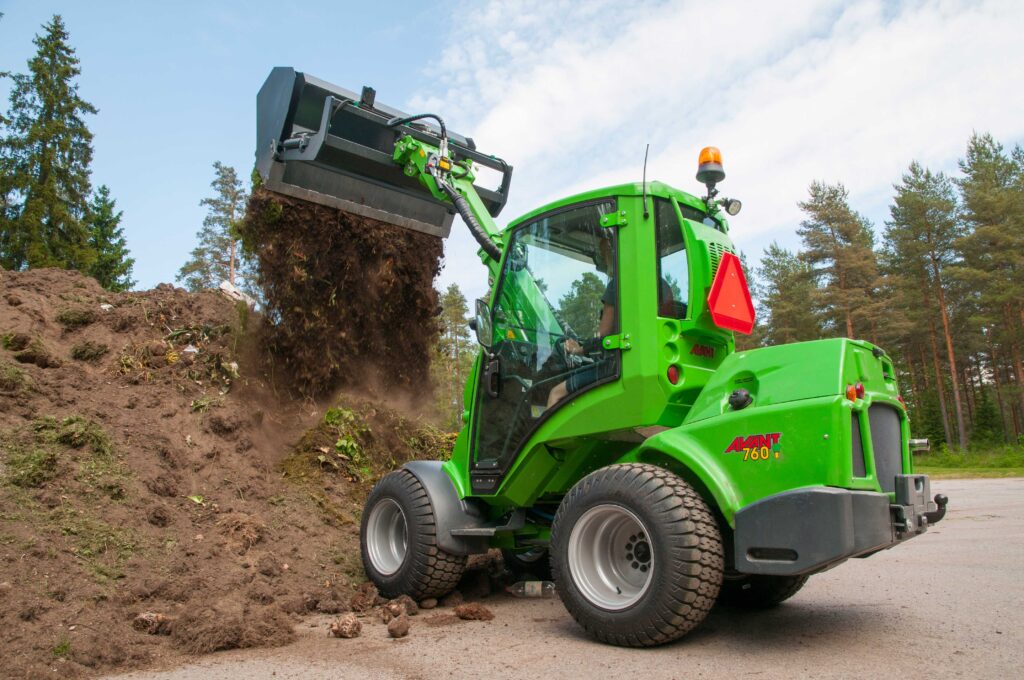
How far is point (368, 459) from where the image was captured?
303 inches

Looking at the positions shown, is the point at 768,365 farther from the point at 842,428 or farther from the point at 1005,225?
the point at 1005,225

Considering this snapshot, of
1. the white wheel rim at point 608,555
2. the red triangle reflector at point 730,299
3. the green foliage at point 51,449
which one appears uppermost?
the red triangle reflector at point 730,299

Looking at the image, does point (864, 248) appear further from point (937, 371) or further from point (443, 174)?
point (443, 174)

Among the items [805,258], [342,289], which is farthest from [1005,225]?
[342,289]

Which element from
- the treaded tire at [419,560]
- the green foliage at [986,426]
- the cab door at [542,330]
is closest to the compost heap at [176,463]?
the treaded tire at [419,560]

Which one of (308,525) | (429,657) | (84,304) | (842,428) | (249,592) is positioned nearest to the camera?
(842,428)

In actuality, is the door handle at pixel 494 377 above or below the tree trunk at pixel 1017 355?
below

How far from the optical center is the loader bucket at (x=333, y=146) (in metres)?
6.55

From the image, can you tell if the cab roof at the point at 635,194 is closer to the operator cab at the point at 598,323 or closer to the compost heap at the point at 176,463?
the operator cab at the point at 598,323

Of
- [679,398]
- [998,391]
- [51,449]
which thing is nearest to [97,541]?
[51,449]

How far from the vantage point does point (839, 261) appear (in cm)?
2762

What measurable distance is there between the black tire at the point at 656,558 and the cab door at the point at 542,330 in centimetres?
73

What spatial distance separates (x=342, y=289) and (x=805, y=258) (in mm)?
24309

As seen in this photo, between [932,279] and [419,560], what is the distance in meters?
30.2
